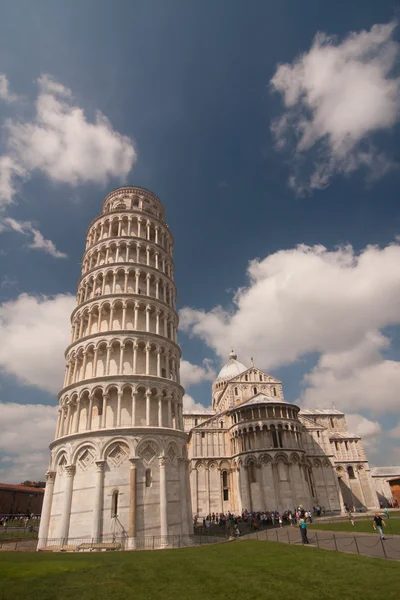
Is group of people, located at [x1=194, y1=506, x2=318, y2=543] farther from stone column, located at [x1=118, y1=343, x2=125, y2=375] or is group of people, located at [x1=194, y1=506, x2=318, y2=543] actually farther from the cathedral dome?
the cathedral dome

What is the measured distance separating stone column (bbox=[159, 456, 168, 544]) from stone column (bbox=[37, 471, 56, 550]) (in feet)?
27.9

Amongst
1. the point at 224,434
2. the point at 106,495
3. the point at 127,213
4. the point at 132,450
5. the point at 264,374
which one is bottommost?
the point at 106,495

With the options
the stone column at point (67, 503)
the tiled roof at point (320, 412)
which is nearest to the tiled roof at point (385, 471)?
the tiled roof at point (320, 412)

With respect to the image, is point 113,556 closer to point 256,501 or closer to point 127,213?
point 127,213

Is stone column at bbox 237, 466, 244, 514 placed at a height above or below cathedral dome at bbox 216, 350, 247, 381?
below

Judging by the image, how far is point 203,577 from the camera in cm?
1372

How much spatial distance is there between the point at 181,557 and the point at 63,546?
10.8 metres

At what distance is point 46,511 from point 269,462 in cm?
3121

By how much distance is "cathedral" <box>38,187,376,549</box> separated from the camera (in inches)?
1031

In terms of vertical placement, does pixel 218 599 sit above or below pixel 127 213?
below

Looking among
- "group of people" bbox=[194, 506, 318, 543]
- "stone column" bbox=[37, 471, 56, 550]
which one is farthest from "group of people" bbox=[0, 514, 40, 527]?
"group of people" bbox=[194, 506, 318, 543]

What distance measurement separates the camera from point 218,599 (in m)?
10.9

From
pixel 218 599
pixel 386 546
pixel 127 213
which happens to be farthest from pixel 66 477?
pixel 127 213

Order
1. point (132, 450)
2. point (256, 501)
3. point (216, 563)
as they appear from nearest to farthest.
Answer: point (216, 563), point (132, 450), point (256, 501)
